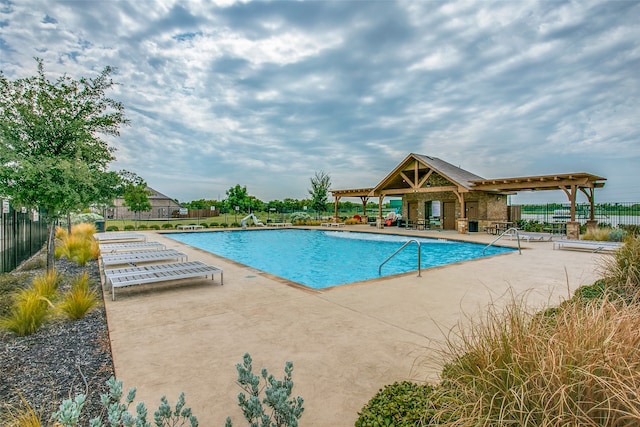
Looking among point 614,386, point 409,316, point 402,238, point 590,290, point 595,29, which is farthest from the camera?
point 402,238

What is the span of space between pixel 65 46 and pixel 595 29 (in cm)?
1551

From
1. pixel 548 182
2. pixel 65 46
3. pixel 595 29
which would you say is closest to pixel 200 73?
pixel 65 46

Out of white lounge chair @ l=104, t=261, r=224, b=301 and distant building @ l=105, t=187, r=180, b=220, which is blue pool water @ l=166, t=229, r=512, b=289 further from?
distant building @ l=105, t=187, r=180, b=220

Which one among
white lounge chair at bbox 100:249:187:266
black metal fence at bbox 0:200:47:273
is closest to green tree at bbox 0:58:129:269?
white lounge chair at bbox 100:249:187:266

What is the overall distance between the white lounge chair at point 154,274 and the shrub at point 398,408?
4933 mm

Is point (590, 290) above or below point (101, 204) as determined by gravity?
below

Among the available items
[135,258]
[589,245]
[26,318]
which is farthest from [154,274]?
[589,245]

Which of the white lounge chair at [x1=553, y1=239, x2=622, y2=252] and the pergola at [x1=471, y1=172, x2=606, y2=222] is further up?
the pergola at [x1=471, y1=172, x2=606, y2=222]

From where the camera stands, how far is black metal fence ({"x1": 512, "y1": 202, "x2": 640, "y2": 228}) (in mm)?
17719

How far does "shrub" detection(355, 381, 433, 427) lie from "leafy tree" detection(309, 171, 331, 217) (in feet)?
94.9

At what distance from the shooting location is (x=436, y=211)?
76.8 feet

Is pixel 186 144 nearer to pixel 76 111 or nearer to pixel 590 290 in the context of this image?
pixel 76 111

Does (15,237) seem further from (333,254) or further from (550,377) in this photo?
(550,377)

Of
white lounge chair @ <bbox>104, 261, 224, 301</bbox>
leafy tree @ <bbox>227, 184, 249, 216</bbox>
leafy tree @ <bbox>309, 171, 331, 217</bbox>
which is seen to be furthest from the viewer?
leafy tree @ <bbox>309, 171, 331, 217</bbox>
